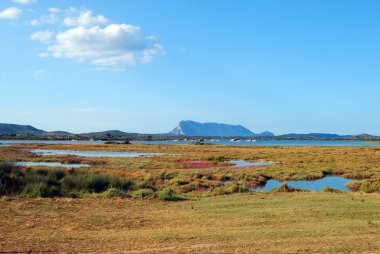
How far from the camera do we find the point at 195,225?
1512 cm

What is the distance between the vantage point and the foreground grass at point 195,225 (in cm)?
1170

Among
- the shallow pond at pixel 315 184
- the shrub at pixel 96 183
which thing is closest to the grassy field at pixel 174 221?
the shrub at pixel 96 183

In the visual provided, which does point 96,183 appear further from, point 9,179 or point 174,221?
point 174,221

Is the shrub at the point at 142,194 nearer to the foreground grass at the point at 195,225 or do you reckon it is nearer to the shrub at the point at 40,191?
the foreground grass at the point at 195,225

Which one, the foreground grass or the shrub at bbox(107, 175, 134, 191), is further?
the shrub at bbox(107, 175, 134, 191)

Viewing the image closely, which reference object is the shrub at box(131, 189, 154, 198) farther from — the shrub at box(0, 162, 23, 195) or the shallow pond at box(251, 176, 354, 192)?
the shallow pond at box(251, 176, 354, 192)

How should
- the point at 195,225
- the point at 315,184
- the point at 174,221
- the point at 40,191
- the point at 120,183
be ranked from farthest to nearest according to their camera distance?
the point at 315,184 → the point at 120,183 → the point at 40,191 → the point at 174,221 → the point at 195,225

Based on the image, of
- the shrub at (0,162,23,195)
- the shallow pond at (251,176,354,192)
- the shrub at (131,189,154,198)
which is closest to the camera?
the shrub at (0,162,23,195)

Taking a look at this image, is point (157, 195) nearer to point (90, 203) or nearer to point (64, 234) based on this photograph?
point (90, 203)

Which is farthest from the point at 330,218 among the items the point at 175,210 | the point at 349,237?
the point at 175,210

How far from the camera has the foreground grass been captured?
38.4 feet

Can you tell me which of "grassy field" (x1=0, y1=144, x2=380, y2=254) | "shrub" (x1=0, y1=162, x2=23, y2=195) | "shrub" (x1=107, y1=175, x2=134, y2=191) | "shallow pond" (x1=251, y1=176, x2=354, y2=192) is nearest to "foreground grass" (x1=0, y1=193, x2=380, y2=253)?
"grassy field" (x1=0, y1=144, x2=380, y2=254)

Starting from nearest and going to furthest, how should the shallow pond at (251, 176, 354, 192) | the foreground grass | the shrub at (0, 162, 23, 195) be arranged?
the foreground grass < the shrub at (0, 162, 23, 195) < the shallow pond at (251, 176, 354, 192)

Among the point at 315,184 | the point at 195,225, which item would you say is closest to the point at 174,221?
the point at 195,225
